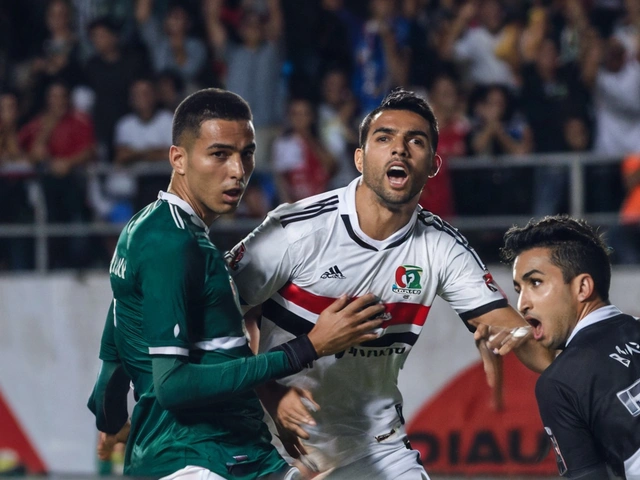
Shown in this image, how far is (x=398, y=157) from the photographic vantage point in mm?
4328

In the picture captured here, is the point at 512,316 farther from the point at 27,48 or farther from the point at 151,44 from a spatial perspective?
the point at 27,48

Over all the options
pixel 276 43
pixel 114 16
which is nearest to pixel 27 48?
pixel 114 16

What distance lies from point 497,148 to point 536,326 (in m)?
5.07

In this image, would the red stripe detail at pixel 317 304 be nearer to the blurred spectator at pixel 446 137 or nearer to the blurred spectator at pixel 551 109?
the blurred spectator at pixel 446 137

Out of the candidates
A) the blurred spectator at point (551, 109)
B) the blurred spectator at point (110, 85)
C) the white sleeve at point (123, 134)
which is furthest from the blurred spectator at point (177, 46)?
the blurred spectator at point (551, 109)

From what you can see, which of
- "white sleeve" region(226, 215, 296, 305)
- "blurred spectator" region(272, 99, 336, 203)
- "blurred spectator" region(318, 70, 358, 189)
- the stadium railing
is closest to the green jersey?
"white sleeve" region(226, 215, 296, 305)

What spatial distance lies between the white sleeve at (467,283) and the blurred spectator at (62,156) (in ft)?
17.4

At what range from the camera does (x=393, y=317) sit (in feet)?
14.8

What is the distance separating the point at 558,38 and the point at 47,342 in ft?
17.9

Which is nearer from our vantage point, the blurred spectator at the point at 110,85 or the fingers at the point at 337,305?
the fingers at the point at 337,305

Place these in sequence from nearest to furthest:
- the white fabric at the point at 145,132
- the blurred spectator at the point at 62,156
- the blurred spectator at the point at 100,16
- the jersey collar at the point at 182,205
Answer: the jersey collar at the point at 182,205 → the blurred spectator at the point at 62,156 → the white fabric at the point at 145,132 → the blurred spectator at the point at 100,16

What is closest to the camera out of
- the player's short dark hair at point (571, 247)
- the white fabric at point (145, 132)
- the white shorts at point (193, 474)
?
the white shorts at point (193, 474)

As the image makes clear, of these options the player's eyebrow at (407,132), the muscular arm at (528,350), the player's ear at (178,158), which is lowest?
the muscular arm at (528,350)

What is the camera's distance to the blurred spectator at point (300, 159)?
880cm
